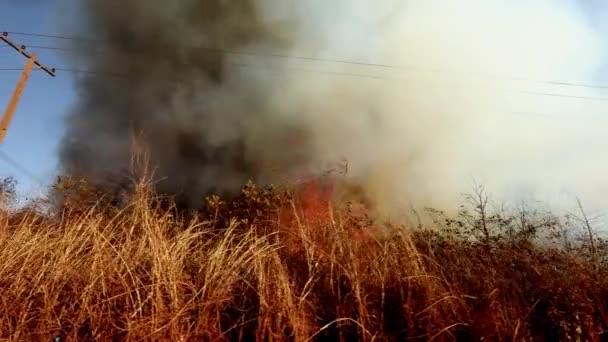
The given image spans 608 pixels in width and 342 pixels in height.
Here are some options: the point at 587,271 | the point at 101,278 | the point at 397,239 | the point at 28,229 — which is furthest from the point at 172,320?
the point at 587,271

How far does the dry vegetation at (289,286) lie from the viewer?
293 centimetres

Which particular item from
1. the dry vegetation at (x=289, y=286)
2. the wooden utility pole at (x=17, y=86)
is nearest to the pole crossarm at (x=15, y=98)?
the wooden utility pole at (x=17, y=86)

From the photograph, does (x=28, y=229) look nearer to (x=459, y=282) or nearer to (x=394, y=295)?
(x=394, y=295)

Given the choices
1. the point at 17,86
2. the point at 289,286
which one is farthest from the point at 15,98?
the point at 289,286

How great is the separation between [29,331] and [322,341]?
1972 millimetres

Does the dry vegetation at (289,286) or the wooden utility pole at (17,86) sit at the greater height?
the wooden utility pole at (17,86)

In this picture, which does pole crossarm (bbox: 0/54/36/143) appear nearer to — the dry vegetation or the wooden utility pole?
the wooden utility pole

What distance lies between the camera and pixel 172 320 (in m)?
2.88

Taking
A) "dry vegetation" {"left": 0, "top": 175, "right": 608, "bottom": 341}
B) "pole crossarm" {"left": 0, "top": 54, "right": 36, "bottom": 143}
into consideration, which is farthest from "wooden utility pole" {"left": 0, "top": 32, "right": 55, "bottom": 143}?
"dry vegetation" {"left": 0, "top": 175, "right": 608, "bottom": 341}

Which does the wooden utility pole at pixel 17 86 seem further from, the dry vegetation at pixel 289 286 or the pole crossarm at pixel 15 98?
the dry vegetation at pixel 289 286

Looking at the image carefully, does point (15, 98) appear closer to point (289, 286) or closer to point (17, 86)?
point (17, 86)

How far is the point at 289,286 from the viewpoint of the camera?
10.4 feet

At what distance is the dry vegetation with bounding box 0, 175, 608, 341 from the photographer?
115 inches

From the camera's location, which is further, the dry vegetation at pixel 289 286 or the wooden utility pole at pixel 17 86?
the wooden utility pole at pixel 17 86
